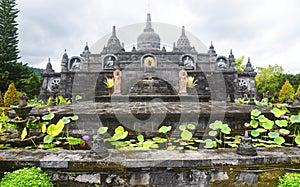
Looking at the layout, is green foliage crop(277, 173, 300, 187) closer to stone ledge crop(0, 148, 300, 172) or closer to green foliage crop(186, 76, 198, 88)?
stone ledge crop(0, 148, 300, 172)

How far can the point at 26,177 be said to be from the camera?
6.74ft

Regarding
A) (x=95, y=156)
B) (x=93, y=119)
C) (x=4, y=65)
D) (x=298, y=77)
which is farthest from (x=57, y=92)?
(x=298, y=77)

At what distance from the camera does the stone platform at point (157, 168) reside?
7.53 feet

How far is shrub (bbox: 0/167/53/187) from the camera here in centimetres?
201

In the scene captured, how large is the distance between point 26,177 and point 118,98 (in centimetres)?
832

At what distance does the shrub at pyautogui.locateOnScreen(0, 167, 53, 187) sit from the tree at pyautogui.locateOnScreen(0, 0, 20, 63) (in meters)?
22.8

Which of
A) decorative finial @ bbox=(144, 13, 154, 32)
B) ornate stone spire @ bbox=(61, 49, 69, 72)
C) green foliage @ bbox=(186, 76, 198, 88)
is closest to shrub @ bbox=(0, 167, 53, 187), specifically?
green foliage @ bbox=(186, 76, 198, 88)

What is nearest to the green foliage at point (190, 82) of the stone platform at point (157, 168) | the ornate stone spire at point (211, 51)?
the ornate stone spire at point (211, 51)

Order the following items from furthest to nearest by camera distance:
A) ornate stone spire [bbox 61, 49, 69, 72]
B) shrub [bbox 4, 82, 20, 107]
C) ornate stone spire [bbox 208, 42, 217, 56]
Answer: ornate stone spire [bbox 208, 42, 217, 56], ornate stone spire [bbox 61, 49, 69, 72], shrub [bbox 4, 82, 20, 107]

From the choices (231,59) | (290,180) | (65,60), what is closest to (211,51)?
(231,59)

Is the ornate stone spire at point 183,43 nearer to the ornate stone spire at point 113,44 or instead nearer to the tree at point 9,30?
the ornate stone spire at point 113,44

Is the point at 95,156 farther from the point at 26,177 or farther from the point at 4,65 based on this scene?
the point at 4,65

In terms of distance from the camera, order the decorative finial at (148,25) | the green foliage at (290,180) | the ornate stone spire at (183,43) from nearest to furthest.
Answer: the green foliage at (290,180) → the ornate stone spire at (183,43) → the decorative finial at (148,25)

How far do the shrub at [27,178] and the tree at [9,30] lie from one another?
22.8m
